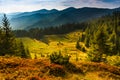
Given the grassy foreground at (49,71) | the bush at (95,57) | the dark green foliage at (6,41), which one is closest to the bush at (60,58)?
the grassy foreground at (49,71)

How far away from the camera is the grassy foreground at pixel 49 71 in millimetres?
21438

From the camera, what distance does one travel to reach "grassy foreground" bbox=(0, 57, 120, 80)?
70.3ft

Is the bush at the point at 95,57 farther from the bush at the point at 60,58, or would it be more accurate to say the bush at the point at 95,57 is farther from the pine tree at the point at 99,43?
the bush at the point at 60,58

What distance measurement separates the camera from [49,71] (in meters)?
23.2

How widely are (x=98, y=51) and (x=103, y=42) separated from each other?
3.17 meters

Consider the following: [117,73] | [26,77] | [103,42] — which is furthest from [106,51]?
[26,77]

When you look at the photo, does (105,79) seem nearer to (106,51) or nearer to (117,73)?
(117,73)

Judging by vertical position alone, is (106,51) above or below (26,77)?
below

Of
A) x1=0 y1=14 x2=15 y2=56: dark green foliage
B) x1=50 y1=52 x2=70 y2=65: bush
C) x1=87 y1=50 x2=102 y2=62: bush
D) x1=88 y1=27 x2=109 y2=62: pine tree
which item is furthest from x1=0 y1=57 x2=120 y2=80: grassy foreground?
x1=88 y1=27 x2=109 y2=62: pine tree

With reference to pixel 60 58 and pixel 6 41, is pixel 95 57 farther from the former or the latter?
pixel 6 41

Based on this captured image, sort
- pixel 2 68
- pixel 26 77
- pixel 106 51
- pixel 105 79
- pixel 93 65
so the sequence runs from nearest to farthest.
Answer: pixel 26 77 → pixel 2 68 → pixel 105 79 → pixel 93 65 → pixel 106 51

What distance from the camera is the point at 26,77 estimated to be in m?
20.7

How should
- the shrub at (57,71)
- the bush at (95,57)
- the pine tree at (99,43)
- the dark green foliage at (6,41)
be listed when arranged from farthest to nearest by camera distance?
the pine tree at (99,43)
the dark green foliage at (6,41)
the bush at (95,57)
the shrub at (57,71)

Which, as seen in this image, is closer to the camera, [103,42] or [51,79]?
[51,79]
